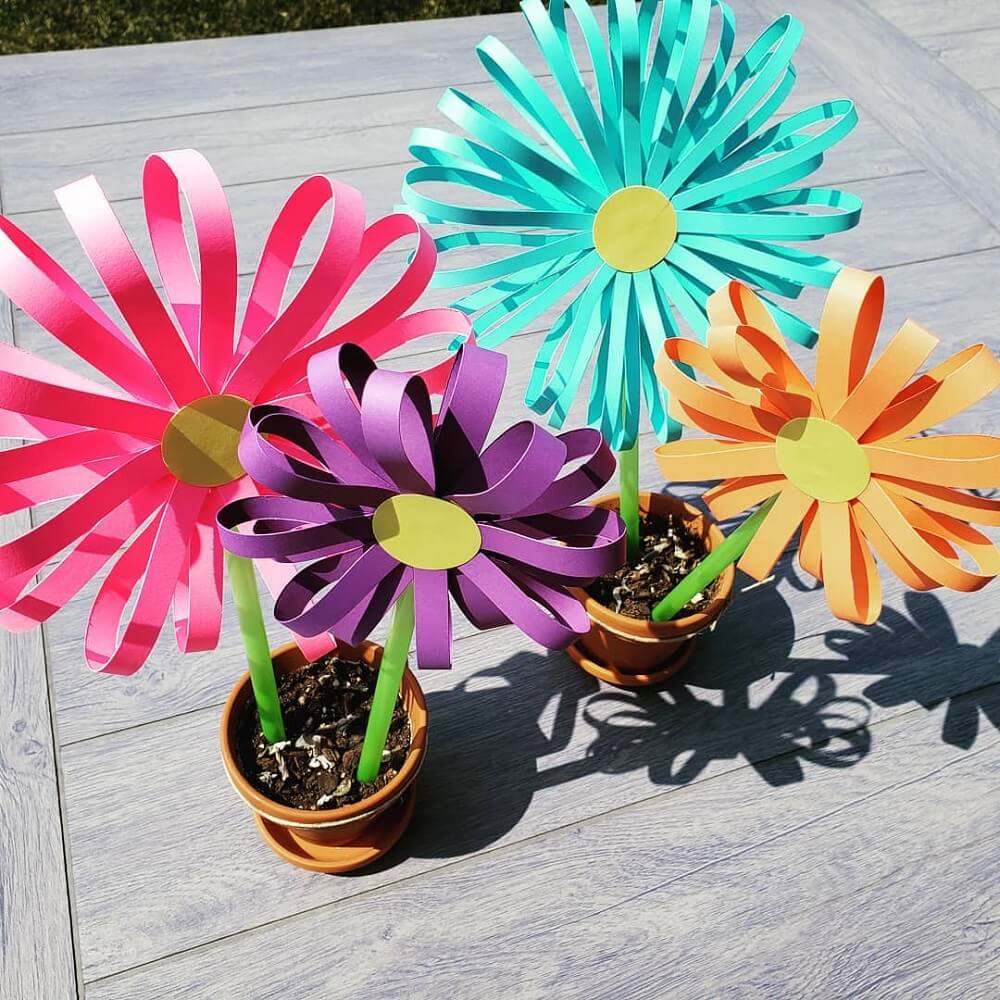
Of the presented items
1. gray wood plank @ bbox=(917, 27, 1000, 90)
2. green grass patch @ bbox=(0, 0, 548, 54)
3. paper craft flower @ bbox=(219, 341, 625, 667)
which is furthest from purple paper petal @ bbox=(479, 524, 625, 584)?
green grass patch @ bbox=(0, 0, 548, 54)

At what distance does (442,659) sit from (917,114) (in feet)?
4.38

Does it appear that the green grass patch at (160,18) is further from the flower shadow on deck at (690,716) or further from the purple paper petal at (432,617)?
the purple paper petal at (432,617)

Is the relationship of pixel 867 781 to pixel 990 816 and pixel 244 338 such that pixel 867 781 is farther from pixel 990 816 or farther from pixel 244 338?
pixel 244 338

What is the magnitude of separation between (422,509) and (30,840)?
1.52ft

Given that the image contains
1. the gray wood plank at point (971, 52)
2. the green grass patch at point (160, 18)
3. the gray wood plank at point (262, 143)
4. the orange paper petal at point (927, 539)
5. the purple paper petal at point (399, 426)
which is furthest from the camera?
the green grass patch at point (160, 18)

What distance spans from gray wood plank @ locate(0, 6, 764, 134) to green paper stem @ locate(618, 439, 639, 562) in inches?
39.2

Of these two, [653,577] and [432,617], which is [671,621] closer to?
[653,577]

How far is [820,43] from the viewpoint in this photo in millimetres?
1685

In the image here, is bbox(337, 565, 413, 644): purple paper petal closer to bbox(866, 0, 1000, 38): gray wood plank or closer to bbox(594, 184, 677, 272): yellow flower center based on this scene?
bbox(594, 184, 677, 272): yellow flower center

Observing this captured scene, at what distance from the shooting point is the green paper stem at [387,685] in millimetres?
624

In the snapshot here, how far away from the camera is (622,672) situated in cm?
88

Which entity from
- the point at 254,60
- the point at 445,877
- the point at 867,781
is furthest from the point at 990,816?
the point at 254,60

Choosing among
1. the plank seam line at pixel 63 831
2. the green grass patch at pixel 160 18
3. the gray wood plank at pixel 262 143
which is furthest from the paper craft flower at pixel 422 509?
the green grass patch at pixel 160 18

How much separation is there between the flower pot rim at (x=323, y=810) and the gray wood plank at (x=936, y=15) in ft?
4.91
